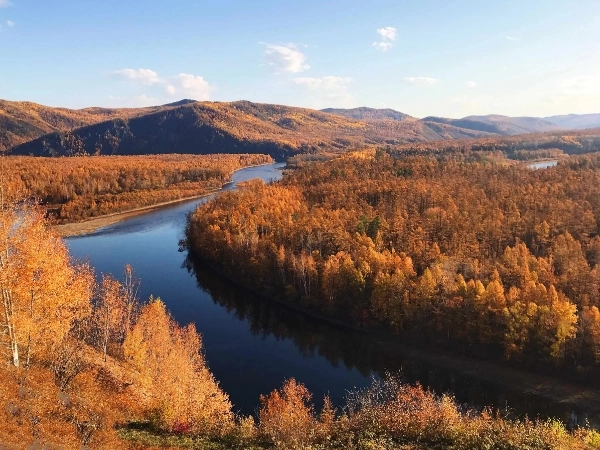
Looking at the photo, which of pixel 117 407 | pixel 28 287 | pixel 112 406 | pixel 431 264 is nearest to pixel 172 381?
pixel 117 407

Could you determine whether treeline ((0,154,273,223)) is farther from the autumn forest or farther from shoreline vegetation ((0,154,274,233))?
the autumn forest

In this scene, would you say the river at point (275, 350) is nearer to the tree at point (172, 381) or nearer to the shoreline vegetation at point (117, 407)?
the tree at point (172, 381)

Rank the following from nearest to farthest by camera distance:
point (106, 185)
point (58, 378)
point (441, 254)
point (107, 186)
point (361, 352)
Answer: point (58, 378) < point (361, 352) < point (441, 254) < point (107, 186) < point (106, 185)

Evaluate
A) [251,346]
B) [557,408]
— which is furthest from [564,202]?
[251,346]

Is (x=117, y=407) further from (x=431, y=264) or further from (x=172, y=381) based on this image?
(x=431, y=264)

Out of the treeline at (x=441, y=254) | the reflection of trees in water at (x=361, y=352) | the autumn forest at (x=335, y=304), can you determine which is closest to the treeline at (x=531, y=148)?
the autumn forest at (x=335, y=304)

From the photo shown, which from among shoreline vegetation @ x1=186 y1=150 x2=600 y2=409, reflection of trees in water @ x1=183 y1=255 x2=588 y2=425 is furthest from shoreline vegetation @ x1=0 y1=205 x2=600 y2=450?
shoreline vegetation @ x1=186 y1=150 x2=600 y2=409
